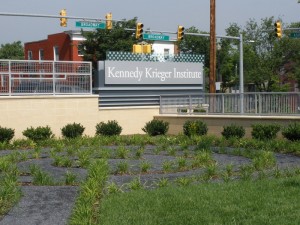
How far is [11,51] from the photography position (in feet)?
267

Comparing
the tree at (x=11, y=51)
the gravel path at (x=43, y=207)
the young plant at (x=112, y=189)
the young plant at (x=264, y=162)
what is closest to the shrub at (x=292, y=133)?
the young plant at (x=264, y=162)

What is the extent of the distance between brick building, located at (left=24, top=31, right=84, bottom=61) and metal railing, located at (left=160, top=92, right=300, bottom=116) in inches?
1238

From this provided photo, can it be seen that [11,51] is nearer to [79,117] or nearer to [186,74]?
[186,74]

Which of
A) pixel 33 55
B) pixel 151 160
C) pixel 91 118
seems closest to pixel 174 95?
pixel 91 118

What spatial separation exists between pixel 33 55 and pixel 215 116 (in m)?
43.0

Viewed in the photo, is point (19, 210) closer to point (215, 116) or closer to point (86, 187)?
point (86, 187)

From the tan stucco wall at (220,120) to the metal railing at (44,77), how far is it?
4.17 meters

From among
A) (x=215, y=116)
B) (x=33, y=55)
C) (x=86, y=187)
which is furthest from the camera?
(x=33, y=55)

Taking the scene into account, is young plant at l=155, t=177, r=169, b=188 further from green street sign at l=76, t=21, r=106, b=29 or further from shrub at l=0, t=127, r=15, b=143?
green street sign at l=76, t=21, r=106, b=29

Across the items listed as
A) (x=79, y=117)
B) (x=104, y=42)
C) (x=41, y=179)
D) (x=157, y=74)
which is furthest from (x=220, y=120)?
(x=104, y=42)

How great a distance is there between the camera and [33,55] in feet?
213

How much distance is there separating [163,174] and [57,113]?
13.2 metres

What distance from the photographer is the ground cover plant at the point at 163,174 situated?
896 centimetres

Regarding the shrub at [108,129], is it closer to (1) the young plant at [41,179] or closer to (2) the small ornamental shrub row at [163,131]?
(2) the small ornamental shrub row at [163,131]
